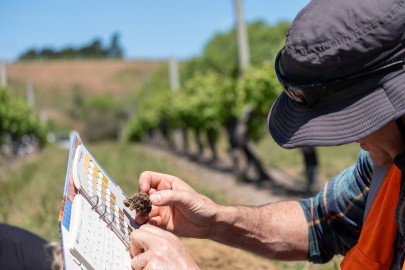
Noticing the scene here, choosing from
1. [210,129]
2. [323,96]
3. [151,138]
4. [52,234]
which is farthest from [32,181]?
[151,138]

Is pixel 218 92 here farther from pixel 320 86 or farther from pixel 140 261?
pixel 320 86

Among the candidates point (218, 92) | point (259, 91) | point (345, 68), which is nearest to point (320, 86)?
point (345, 68)

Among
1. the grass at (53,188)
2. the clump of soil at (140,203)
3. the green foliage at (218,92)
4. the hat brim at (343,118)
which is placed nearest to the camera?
the hat brim at (343,118)

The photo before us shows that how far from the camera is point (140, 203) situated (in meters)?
1.84

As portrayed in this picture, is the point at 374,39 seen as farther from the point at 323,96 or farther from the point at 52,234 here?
the point at 52,234

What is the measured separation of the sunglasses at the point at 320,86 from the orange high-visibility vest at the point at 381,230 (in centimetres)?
37

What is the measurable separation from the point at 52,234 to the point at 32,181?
706 centimetres

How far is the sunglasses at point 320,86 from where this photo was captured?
1368mm

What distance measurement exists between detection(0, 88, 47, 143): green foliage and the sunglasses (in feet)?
78.1

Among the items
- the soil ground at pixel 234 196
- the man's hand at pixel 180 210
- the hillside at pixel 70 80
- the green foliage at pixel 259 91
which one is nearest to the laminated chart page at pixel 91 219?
the man's hand at pixel 180 210

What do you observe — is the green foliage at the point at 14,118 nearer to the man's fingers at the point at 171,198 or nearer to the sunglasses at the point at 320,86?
the man's fingers at the point at 171,198

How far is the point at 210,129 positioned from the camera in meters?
19.5

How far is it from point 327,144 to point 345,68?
0.62 feet

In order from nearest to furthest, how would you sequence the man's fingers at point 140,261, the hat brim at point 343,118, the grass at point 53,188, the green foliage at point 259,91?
the hat brim at point 343,118
the man's fingers at point 140,261
the grass at point 53,188
the green foliage at point 259,91
